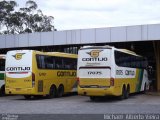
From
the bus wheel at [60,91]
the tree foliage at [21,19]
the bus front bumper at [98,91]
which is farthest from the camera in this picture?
the tree foliage at [21,19]

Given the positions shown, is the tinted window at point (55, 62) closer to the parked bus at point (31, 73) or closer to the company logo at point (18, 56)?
the parked bus at point (31, 73)

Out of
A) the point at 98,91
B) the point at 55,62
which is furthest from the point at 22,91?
the point at 98,91

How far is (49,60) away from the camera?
84.6ft

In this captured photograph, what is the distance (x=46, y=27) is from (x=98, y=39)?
130 feet

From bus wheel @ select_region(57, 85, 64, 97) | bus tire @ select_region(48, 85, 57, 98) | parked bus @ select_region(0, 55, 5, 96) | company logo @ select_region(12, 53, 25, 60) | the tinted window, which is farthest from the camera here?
parked bus @ select_region(0, 55, 5, 96)

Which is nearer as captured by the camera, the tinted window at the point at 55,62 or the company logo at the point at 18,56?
the company logo at the point at 18,56

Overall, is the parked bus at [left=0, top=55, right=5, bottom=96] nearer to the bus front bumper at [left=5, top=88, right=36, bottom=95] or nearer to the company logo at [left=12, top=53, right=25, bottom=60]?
the bus front bumper at [left=5, top=88, right=36, bottom=95]

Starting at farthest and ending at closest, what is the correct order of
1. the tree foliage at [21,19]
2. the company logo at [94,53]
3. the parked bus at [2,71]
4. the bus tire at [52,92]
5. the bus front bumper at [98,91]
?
1. the tree foliage at [21,19]
2. the parked bus at [2,71]
3. the bus tire at [52,92]
4. the company logo at [94,53]
5. the bus front bumper at [98,91]

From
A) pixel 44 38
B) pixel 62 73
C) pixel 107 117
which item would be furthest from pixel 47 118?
pixel 44 38

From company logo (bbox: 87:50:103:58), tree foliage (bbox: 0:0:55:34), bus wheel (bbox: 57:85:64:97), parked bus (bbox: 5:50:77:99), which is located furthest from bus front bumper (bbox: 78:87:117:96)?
tree foliage (bbox: 0:0:55:34)

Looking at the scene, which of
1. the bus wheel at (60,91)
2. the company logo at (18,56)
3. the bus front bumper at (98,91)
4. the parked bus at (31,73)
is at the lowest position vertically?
the bus wheel at (60,91)

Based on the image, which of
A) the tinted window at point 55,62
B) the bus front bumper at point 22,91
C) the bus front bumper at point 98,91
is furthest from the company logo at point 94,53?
the bus front bumper at point 22,91

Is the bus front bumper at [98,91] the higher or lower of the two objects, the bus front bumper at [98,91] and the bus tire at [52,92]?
the higher

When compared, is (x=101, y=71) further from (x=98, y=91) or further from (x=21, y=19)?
(x=21, y=19)
